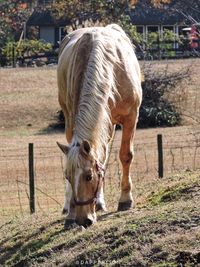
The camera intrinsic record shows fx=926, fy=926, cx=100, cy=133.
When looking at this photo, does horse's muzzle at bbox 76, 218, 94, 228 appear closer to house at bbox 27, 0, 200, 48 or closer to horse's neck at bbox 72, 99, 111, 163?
horse's neck at bbox 72, 99, 111, 163

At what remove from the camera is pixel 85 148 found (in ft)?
29.8

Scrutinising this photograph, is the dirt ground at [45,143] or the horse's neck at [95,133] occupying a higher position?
the horse's neck at [95,133]

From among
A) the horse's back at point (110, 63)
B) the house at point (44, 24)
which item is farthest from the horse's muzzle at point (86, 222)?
the house at point (44, 24)

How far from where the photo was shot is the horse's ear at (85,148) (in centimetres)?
904

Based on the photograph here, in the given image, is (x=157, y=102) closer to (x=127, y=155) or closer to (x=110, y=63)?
(x=127, y=155)

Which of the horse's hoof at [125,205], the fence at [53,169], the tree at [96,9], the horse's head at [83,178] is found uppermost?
the horse's head at [83,178]

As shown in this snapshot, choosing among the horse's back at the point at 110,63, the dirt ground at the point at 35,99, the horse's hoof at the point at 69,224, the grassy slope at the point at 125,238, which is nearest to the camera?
the grassy slope at the point at 125,238

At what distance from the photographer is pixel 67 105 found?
428 inches

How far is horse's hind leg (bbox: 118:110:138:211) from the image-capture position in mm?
10742

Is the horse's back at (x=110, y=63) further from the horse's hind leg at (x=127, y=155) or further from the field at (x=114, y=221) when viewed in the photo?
the field at (x=114, y=221)

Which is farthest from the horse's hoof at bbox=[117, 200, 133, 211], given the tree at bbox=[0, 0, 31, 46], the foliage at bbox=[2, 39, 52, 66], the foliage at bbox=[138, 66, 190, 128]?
the tree at bbox=[0, 0, 31, 46]

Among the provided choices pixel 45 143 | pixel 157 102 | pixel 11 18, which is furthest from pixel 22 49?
pixel 45 143

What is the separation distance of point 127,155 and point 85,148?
6.85 ft

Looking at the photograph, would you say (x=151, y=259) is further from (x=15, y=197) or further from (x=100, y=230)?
(x=15, y=197)
